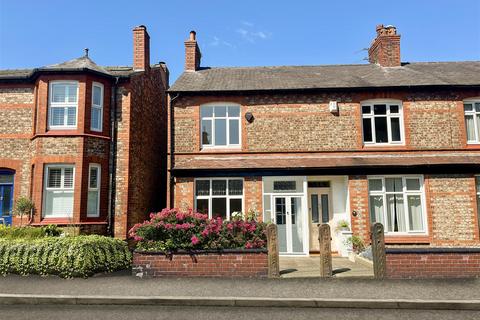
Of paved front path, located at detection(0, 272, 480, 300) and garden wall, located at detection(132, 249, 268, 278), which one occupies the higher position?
garden wall, located at detection(132, 249, 268, 278)

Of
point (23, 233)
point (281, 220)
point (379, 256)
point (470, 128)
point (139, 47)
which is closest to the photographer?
point (379, 256)

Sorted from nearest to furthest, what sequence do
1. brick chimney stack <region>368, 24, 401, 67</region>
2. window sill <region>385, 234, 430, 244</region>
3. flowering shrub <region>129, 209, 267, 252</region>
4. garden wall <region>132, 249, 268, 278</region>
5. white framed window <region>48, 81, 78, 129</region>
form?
garden wall <region>132, 249, 268, 278</region> < flowering shrub <region>129, 209, 267, 252</region> < window sill <region>385, 234, 430, 244</region> < white framed window <region>48, 81, 78, 129</region> < brick chimney stack <region>368, 24, 401, 67</region>

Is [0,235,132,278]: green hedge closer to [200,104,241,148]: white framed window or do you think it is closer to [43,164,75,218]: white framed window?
[43,164,75,218]: white framed window

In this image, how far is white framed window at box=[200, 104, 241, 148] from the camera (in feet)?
44.1

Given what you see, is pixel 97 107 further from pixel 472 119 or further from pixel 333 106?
pixel 472 119

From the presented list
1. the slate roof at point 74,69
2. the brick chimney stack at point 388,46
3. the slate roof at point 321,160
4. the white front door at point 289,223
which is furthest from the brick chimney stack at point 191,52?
the brick chimney stack at point 388,46

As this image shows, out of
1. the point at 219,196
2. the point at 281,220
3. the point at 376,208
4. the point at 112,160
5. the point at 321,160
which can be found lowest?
the point at 281,220

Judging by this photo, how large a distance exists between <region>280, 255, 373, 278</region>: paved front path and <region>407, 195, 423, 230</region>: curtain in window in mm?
3329

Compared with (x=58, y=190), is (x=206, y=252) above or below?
below

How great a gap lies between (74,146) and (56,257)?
15.0 ft

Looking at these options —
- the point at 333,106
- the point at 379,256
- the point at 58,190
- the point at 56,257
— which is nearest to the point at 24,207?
the point at 58,190

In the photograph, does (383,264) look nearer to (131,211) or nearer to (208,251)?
(208,251)

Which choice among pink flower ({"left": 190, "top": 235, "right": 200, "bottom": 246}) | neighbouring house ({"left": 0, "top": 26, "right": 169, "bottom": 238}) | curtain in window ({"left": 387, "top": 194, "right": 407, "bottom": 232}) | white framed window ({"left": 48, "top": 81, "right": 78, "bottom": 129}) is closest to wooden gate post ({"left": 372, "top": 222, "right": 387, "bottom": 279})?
pink flower ({"left": 190, "top": 235, "right": 200, "bottom": 246})

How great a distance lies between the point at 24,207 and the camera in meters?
11.5
